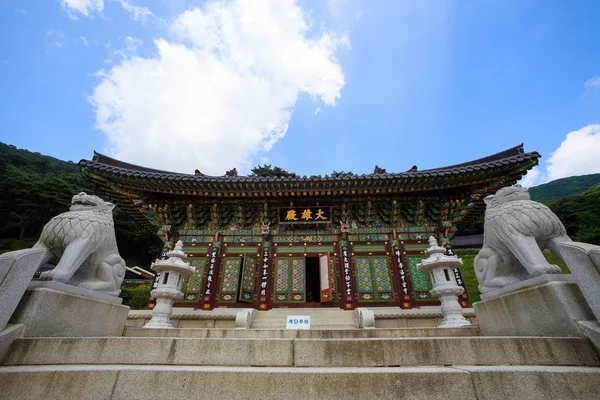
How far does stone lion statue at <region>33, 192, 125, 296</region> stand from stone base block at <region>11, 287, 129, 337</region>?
0.25 m

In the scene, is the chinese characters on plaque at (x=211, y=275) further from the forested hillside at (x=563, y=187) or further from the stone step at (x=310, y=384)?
the forested hillside at (x=563, y=187)

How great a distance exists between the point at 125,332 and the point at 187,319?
5035 millimetres

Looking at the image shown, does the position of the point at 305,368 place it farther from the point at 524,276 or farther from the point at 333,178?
the point at 333,178

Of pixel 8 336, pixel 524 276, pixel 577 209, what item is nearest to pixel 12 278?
pixel 8 336

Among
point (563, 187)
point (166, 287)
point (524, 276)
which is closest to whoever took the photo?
point (524, 276)

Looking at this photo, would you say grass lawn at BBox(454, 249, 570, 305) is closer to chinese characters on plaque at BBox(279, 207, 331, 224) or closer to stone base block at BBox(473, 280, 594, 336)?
chinese characters on plaque at BBox(279, 207, 331, 224)

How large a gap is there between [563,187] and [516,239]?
64.6 m

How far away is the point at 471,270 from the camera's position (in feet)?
75.8

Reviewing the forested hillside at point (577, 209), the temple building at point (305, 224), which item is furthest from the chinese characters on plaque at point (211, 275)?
the forested hillside at point (577, 209)

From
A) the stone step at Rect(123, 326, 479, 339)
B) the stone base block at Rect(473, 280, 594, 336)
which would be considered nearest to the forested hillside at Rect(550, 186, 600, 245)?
the stone step at Rect(123, 326, 479, 339)

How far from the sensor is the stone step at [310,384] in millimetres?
2135

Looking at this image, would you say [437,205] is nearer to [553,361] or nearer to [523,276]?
[523,276]

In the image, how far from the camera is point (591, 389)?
7.02 ft

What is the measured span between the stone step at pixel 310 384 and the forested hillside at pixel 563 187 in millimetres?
56463
